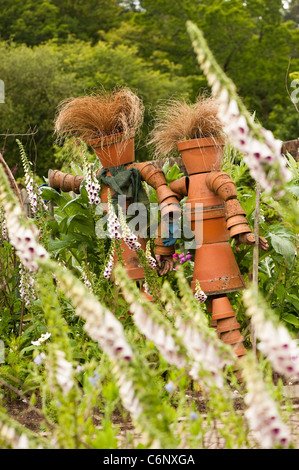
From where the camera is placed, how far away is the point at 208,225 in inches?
149

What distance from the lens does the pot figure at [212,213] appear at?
3.62 metres

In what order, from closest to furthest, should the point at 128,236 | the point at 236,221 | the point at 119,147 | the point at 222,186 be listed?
the point at 128,236 → the point at 236,221 → the point at 222,186 → the point at 119,147

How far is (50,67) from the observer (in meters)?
21.2

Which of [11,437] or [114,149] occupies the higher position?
[114,149]

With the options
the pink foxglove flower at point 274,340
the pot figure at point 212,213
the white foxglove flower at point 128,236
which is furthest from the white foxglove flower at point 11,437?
the pot figure at point 212,213

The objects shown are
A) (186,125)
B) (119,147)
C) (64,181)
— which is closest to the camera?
(186,125)

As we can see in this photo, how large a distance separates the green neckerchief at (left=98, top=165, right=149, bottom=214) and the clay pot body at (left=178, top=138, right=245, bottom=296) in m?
0.35

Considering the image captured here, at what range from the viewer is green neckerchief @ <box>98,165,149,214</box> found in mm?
3943

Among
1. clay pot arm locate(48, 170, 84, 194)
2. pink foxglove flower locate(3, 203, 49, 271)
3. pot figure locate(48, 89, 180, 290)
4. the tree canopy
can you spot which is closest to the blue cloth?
pot figure locate(48, 89, 180, 290)

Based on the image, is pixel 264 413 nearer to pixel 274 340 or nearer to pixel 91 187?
pixel 274 340

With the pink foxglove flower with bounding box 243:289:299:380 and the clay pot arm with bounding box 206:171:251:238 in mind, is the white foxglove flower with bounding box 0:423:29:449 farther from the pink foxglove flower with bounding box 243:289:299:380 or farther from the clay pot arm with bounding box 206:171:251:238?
the clay pot arm with bounding box 206:171:251:238

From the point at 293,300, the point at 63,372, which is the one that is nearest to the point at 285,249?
the point at 293,300

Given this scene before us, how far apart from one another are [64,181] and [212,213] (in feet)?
3.84

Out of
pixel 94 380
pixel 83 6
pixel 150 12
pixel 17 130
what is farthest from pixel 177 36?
pixel 94 380
